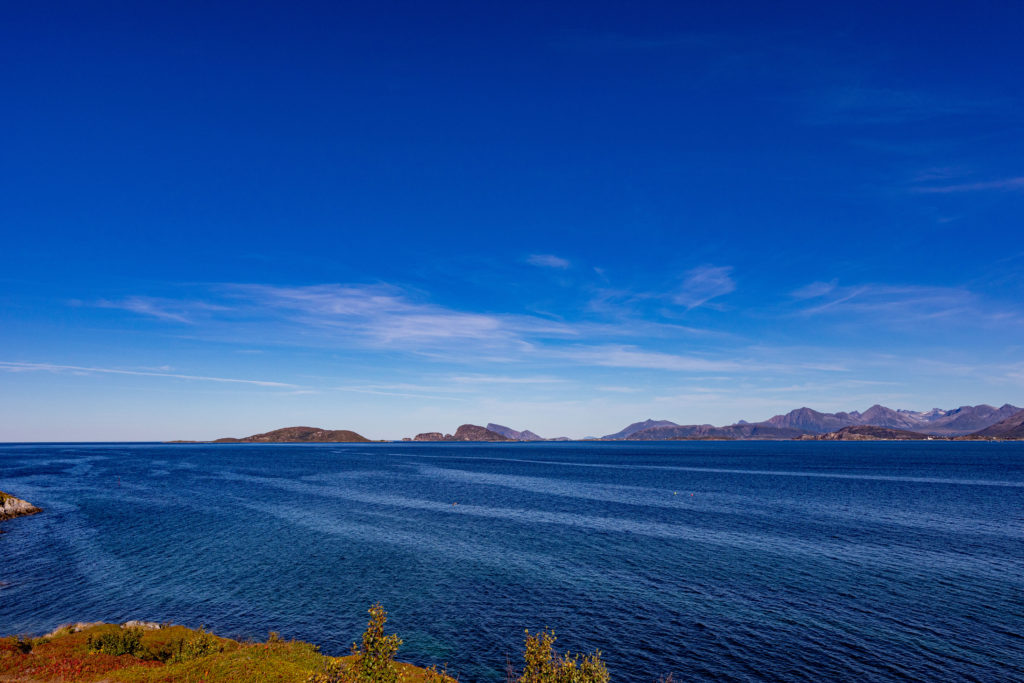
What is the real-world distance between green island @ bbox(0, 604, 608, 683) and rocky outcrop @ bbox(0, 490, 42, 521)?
7211cm

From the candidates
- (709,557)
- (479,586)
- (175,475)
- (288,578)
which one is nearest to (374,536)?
(288,578)

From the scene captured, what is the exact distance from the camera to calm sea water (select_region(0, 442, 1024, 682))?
3719 cm

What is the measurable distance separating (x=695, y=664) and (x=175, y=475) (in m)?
195

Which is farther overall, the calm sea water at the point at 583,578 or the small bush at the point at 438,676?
the calm sea water at the point at 583,578

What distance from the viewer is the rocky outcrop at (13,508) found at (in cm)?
8688

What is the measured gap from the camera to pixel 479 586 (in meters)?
50.9

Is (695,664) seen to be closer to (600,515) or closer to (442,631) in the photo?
(442,631)

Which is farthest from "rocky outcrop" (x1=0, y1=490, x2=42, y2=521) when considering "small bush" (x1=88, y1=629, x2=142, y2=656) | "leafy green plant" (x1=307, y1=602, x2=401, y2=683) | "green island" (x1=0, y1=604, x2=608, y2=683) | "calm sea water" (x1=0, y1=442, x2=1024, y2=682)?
"leafy green plant" (x1=307, y1=602, x2=401, y2=683)

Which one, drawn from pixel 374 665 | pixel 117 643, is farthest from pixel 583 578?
pixel 117 643

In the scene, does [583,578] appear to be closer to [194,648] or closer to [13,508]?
[194,648]

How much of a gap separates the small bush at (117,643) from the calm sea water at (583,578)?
704 centimetres

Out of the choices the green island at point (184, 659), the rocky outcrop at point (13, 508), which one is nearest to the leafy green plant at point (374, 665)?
the green island at point (184, 659)

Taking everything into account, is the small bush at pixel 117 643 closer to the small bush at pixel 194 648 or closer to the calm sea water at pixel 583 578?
the small bush at pixel 194 648

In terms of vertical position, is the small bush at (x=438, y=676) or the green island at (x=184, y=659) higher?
the green island at (x=184, y=659)
